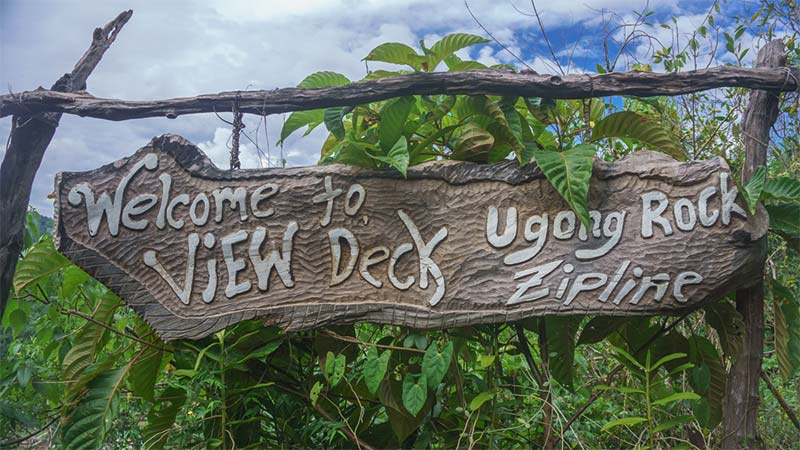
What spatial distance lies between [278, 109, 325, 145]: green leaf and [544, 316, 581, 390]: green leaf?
2.41 feet

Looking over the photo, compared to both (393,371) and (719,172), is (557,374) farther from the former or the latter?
(719,172)

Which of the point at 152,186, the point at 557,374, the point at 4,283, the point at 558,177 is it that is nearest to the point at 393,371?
the point at 557,374

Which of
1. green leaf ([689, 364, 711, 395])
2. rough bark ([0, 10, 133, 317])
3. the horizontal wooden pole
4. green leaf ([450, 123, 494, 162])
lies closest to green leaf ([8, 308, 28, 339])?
rough bark ([0, 10, 133, 317])

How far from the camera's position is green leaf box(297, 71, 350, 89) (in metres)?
1.57

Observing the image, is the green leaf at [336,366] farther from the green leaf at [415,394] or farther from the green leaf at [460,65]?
the green leaf at [460,65]

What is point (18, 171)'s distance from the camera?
5.24ft

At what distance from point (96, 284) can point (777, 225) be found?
1.93 m

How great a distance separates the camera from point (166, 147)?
1467mm

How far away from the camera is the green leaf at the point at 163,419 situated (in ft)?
4.96

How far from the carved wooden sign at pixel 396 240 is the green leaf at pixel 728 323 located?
159 mm

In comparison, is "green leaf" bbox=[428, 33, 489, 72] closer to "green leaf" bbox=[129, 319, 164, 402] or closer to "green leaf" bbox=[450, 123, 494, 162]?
"green leaf" bbox=[450, 123, 494, 162]

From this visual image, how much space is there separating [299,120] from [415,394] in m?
0.73

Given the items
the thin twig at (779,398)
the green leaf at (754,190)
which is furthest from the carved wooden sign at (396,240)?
the thin twig at (779,398)

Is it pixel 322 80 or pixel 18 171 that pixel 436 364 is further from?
pixel 18 171
